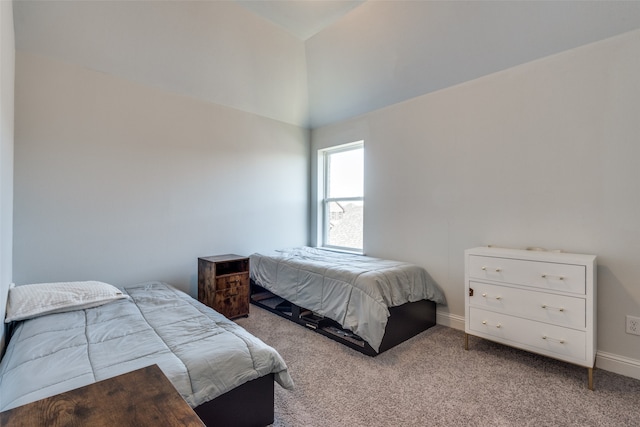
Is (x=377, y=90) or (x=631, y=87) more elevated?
(x=377, y=90)

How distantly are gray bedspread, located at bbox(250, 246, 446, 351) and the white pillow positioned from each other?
1430 millimetres

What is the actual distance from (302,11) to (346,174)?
2002 mm

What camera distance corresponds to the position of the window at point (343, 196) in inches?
154

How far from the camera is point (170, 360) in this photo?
1340 millimetres

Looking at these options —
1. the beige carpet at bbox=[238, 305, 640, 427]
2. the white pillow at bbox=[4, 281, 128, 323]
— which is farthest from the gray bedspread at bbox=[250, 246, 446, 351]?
the white pillow at bbox=[4, 281, 128, 323]

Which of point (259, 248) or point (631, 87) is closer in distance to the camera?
point (631, 87)

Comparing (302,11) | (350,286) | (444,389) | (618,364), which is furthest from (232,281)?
(618,364)

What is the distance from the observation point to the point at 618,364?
204 centimetres

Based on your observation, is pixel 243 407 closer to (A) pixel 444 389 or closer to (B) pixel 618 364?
(A) pixel 444 389

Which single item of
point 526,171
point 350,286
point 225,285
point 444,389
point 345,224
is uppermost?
point 526,171

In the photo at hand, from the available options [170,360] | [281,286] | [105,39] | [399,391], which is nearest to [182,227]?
[281,286]

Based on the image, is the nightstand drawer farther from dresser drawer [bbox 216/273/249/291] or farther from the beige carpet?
the beige carpet

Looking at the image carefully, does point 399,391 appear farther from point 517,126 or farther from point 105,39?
point 105,39

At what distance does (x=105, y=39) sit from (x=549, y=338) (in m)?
4.14
